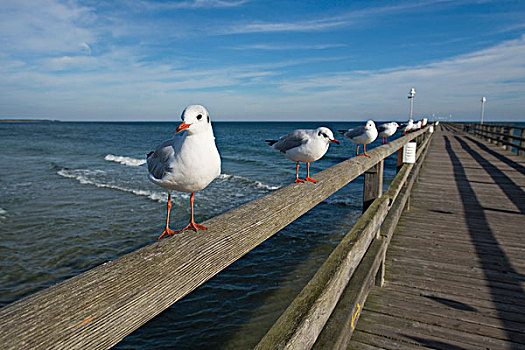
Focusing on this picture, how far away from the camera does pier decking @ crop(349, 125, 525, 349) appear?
287cm

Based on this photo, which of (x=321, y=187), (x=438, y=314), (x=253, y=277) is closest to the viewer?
(x=321, y=187)

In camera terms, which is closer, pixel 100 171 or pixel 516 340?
pixel 516 340

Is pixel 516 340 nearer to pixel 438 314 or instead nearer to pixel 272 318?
pixel 438 314

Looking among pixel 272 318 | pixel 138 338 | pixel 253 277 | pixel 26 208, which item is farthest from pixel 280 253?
pixel 26 208

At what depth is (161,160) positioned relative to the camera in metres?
2.35

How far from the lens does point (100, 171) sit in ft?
66.6

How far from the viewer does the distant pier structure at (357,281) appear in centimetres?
85

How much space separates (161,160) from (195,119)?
0.51 metres

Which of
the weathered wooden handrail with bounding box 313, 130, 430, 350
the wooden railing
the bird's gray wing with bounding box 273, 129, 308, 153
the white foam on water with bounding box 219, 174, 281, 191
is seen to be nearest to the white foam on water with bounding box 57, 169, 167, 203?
the white foam on water with bounding box 219, 174, 281, 191

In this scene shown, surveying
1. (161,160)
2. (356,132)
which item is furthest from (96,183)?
(161,160)

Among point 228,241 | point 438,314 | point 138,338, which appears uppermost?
point 228,241

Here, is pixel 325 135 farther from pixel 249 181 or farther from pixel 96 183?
pixel 96 183

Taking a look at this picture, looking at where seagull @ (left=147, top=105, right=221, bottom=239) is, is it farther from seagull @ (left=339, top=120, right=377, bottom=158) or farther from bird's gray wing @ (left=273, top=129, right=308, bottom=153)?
seagull @ (left=339, top=120, right=377, bottom=158)

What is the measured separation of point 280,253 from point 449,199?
4051 mm
